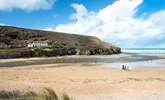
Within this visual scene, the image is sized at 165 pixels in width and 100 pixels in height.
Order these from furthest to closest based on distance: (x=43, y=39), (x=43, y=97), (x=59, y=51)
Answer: (x=43, y=39) → (x=59, y=51) → (x=43, y=97)

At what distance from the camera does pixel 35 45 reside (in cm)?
11206

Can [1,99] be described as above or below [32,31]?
below

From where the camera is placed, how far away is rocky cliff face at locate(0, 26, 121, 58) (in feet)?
302

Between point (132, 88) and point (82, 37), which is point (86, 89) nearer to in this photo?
point (132, 88)

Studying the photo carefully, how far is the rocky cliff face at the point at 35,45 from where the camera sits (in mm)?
91963

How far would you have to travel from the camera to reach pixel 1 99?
13.1m

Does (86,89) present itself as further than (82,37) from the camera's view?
No

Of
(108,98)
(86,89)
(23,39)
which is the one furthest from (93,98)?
(23,39)

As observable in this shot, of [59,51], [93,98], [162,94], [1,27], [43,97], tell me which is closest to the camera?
[43,97]

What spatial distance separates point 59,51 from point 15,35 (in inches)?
1214

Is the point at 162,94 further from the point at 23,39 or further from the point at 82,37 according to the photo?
the point at 82,37

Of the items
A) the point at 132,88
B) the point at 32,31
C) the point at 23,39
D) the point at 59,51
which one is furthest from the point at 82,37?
the point at 132,88

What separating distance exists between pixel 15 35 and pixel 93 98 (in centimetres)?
11100

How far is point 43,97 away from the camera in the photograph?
1135 centimetres
